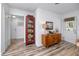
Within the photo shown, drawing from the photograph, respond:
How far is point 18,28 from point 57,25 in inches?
56.7

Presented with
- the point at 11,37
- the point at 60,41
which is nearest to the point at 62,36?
the point at 60,41

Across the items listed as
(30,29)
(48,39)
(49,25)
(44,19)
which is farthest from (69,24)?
(30,29)

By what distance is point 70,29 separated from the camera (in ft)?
9.07

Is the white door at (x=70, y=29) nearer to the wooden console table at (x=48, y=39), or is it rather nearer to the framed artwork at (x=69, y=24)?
the framed artwork at (x=69, y=24)

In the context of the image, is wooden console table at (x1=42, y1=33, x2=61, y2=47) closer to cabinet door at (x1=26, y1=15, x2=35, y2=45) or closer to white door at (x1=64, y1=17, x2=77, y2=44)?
white door at (x1=64, y1=17, x2=77, y2=44)

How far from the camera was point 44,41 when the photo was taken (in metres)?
3.45

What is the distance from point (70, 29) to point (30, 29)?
6.35 feet

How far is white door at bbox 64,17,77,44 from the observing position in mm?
2748

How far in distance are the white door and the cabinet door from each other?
1.71 meters

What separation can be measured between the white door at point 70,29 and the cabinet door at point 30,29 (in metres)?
1.71

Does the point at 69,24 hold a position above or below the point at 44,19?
below

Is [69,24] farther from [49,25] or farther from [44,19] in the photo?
[44,19]

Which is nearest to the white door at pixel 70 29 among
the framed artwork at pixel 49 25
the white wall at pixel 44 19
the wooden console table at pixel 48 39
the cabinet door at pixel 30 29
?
the white wall at pixel 44 19

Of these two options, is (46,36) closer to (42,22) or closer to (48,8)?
(42,22)
